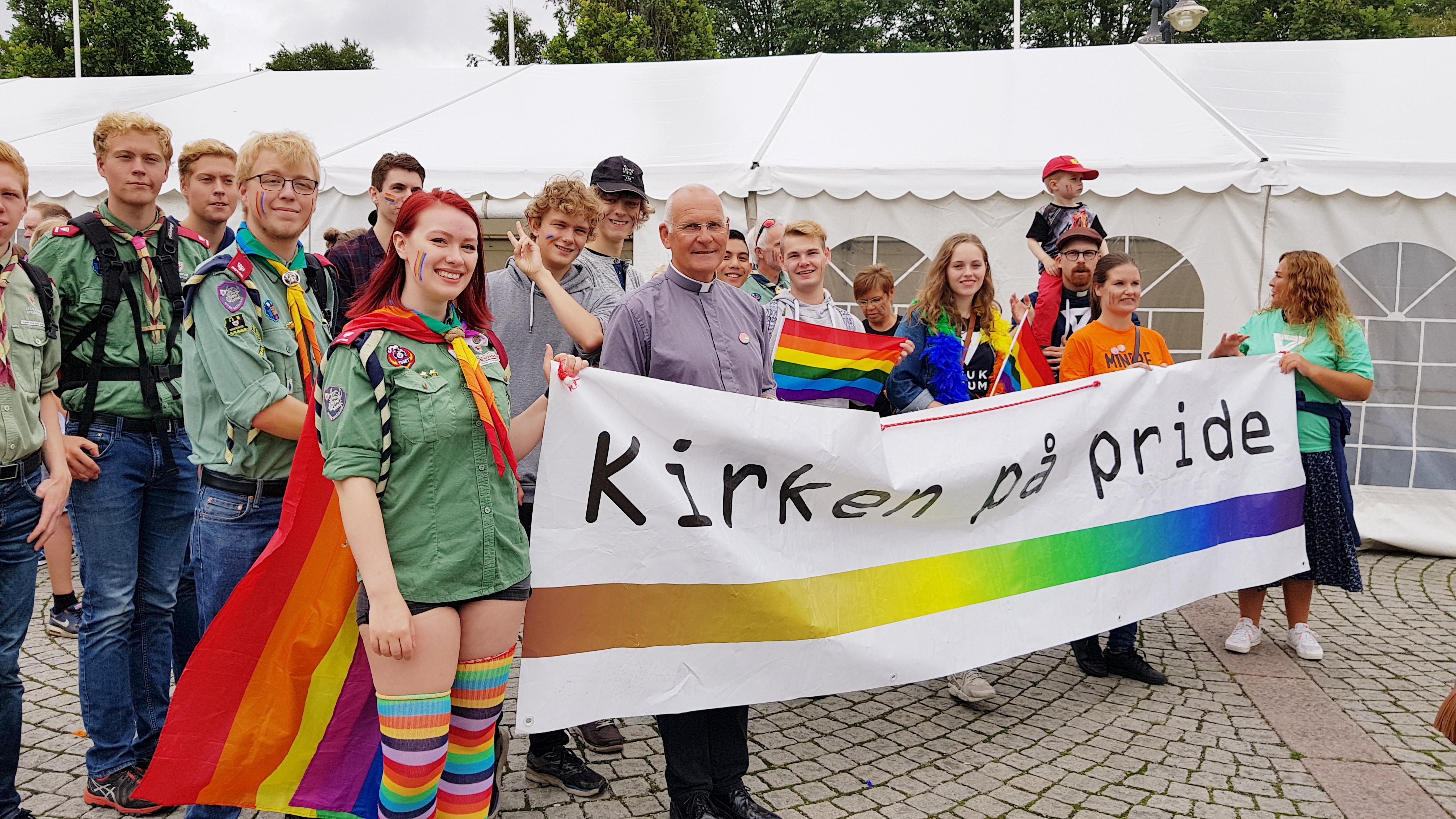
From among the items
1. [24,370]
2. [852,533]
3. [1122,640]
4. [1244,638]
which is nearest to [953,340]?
[852,533]

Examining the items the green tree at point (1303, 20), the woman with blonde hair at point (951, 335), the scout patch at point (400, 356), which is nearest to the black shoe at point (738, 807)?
the scout patch at point (400, 356)

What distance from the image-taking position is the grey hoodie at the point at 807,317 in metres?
4.08

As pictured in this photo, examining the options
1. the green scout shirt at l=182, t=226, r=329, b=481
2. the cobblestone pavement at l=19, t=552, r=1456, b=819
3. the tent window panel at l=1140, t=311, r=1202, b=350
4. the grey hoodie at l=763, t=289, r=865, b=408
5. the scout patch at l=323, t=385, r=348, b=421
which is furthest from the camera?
the tent window panel at l=1140, t=311, r=1202, b=350

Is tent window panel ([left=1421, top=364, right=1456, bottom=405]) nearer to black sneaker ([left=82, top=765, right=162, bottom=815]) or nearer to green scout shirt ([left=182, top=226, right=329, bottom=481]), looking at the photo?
green scout shirt ([left=182, top=226, right=329, bottom=481])

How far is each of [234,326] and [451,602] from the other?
0.99 meters

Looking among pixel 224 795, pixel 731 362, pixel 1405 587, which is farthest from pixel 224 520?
pixel 1405 587

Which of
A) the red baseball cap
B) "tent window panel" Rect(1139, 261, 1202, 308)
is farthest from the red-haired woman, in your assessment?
"tent window panel" Rect(1139, 261, 1202, 308)

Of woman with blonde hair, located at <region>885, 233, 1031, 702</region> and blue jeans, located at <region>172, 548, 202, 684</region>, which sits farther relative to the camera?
woman with blonde hair, located at <region>885, 233, 1031, 702</region>

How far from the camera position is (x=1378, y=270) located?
23.9 feet

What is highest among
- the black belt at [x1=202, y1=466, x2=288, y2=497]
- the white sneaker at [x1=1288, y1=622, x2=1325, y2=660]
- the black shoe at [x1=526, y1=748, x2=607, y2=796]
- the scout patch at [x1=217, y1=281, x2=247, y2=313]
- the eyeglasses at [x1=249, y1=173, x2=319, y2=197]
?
the eyeglasses at [x1=249, y1=173, x2=319, y2=197]

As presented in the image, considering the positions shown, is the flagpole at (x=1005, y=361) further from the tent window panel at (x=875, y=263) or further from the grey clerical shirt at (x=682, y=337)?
the tent window panel at (x=875, y=263)

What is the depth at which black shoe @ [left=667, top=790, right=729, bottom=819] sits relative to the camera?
2.95m

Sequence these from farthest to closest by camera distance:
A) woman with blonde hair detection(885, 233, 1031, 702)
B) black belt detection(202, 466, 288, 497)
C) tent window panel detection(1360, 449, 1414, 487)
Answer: tent window panel detection(1360, 449, 1414, 487) < woman with blonde hair detection(885, 233, 1031, 702) < black belt detection(202, 466, 288, 497)

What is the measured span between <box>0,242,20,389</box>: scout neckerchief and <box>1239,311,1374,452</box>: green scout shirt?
5068mm
